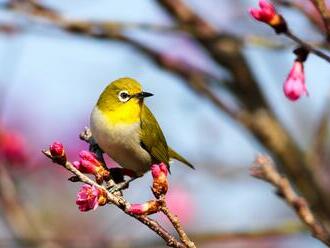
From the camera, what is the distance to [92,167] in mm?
2887

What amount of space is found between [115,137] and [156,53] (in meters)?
1.97

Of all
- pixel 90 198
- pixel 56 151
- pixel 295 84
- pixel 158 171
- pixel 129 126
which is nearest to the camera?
pixel 56 151

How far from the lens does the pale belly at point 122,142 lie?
3.51 metres

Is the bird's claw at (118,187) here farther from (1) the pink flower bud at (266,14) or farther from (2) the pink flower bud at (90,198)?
(1) the pink flower bud at (266,14)

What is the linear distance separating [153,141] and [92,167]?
0.91 m

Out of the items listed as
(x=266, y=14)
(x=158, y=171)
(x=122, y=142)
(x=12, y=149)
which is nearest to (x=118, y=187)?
(x=158, y=171)

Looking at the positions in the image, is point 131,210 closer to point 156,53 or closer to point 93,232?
point 156,53

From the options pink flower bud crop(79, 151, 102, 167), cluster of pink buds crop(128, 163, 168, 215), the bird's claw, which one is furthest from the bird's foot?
→ cluster of pink buds crop(128, 163, 168, 215)

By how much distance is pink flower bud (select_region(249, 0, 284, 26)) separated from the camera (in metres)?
2.80

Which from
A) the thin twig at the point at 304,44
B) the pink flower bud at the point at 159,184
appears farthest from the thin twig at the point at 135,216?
the thin twig at the point at 304,44

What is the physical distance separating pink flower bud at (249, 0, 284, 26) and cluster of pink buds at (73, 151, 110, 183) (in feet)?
2.66

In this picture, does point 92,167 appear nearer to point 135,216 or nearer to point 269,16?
point 135,216

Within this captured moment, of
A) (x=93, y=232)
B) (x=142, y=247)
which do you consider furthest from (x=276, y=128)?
(x=93, y=232)

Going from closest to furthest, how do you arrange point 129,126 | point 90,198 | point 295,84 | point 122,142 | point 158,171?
1. point 90,198
2. point 158,171
3. point 295,84
4. point 122,142
5. point 129,126
